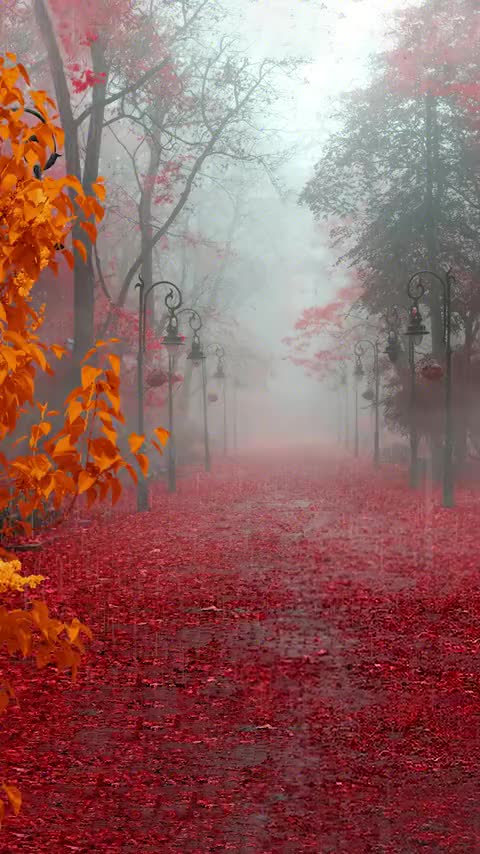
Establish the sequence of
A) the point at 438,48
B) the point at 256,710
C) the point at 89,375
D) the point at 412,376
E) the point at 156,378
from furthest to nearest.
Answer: the point at 438,48 → the point at 412,376 → the point at 156,378 → the point at 256,710 → the point at 89,375

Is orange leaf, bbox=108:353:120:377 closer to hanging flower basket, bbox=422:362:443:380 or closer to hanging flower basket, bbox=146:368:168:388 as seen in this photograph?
hanging flower basket, bbox=422:362:443:380

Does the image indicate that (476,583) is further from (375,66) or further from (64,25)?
(375,66)

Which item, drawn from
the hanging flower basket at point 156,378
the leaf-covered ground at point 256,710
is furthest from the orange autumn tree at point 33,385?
the hanging flower basket at point 156,378

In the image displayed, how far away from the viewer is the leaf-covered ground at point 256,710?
5137mm

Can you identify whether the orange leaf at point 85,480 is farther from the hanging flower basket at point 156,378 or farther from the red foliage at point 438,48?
the red foliage at point 438,48

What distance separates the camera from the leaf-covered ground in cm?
514

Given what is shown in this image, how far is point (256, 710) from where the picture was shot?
7.22 metres

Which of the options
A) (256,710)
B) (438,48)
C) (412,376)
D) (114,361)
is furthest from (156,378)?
(114,361)

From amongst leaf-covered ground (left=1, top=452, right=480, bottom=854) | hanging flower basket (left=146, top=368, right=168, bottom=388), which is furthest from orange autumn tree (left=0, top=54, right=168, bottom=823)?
hanging flower basket (left=146, top=368, right=168, bottom=388)

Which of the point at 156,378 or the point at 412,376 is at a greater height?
the point at 412,376

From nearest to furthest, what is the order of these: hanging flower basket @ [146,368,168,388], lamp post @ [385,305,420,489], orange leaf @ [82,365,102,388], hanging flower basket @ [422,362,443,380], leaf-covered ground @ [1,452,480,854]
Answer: orange leaf @ [82,365,102,388]
leaf-covered ground @ [1,452,480,854]
hanging flower basket @ [422,362,443,380]
hanging flower basket @ [146,368,168,388]
lamp post @ [385,305,420,489]

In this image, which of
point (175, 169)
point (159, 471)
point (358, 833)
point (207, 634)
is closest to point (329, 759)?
point (358, 833)

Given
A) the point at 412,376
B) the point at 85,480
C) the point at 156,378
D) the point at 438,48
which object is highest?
the point at 438,48

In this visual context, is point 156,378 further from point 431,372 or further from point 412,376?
point 412,376
